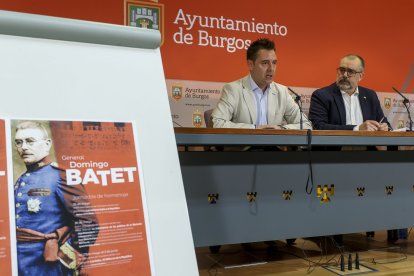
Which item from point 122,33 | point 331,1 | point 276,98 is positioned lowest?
point 122,33

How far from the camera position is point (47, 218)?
64cm

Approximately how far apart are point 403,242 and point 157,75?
105 inches

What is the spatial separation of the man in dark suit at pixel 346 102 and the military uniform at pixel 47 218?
2.40 metres

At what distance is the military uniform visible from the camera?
0.61 metres

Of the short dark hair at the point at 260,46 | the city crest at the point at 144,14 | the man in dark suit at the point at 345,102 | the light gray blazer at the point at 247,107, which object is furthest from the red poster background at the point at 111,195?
the city crest at the point at 144,14

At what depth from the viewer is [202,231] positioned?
5.50ft

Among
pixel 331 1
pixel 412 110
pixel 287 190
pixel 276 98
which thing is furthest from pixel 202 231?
pixel 412 110

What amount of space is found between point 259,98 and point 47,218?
2214 millimetres

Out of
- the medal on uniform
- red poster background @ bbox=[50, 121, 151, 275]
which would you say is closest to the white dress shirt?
red poster background @ bbox=[50, 121, 151, 275]

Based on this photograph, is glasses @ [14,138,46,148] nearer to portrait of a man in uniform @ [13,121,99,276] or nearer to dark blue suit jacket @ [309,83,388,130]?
portrait of a man in uniform @ [13,121,99,276]

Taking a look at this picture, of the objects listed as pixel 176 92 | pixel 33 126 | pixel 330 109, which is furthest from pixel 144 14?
pixel 33 126

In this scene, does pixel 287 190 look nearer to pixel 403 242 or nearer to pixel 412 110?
pixel 403 242

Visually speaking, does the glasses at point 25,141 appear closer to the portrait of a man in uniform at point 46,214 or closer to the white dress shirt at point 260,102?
the portrait of a man in uniform at point 46,214

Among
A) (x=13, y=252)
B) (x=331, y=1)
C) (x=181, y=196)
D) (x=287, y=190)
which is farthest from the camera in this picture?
(x=331, y=1)
